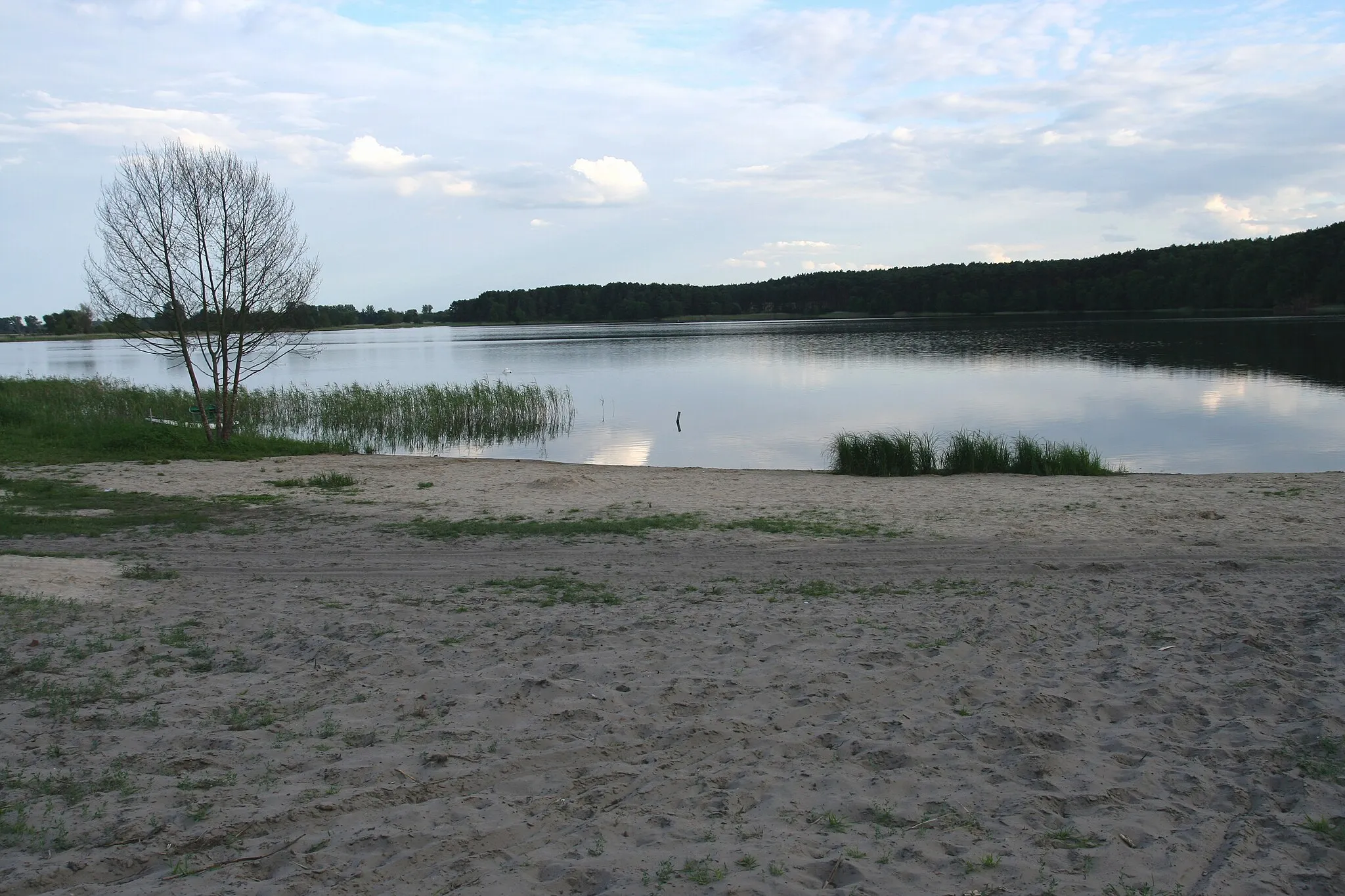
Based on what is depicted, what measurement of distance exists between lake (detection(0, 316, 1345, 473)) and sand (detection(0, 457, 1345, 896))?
13.0 metres

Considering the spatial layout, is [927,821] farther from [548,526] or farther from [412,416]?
[412,416]

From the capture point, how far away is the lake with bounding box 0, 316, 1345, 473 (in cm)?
2242

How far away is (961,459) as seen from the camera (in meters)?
17.1

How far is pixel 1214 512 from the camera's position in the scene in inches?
414

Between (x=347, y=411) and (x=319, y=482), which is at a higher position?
(x=347, y=411)

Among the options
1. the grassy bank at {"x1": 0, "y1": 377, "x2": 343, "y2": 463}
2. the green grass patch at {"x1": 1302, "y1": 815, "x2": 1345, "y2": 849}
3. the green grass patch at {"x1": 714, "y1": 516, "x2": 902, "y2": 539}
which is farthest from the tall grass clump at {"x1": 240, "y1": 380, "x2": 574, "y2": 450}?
the green grass patch at {"x1": 1302, "y1": 815, "x2": 1345, "y2": 849}

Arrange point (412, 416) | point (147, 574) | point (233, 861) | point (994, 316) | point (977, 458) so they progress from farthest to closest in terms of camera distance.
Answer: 1. point (994, 316)
2. point (412, 416)
3. point (977, 458)
4. point (147, 574)
5. point (233, 861)

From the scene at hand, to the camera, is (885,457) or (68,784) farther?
(885,457)

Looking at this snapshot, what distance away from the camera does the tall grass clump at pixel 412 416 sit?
25.7 metres

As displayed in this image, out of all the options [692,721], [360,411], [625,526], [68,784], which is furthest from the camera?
[360,411]

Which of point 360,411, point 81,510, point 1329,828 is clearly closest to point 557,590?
point 1329,828

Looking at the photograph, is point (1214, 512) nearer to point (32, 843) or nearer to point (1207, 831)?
point (1207, 831)

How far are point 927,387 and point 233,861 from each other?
35490 mm

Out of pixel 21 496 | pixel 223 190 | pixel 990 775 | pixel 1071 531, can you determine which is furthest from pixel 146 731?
pixel 223 190
